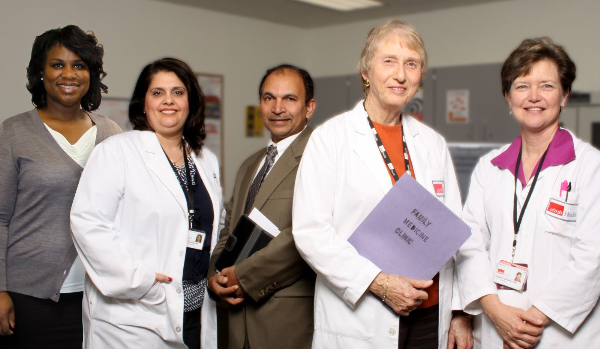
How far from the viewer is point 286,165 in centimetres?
199

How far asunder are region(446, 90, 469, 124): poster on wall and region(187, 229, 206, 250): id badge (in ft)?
12.0

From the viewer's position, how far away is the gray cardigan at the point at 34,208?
1.87 metres

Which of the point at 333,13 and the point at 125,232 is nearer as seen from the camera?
the point at 125,232

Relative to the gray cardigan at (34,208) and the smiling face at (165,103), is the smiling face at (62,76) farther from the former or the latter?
the smiling face at (165,103)

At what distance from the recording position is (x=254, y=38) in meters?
6.06

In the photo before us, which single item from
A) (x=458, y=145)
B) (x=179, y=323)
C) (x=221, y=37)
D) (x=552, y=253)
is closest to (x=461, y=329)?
(x=552, y=253)

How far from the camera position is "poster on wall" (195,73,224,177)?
18.4 feet

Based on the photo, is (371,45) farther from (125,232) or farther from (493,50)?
(493,50)

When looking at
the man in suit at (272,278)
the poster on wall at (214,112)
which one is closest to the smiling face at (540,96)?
the man in suit at (272,278)

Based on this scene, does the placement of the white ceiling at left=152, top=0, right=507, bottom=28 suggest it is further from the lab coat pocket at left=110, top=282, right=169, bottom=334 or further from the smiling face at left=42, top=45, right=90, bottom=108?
the lab coat pocket at left=110, top=282, right=169, bottom=334

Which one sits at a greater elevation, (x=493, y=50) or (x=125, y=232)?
(x=493, y=50)

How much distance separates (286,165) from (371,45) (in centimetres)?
54

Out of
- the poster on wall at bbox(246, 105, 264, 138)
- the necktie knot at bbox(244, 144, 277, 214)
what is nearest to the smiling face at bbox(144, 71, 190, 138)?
the necktie knot at bbox(244, 144, 277, 214)

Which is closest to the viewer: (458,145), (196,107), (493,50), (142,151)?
(142,151)
